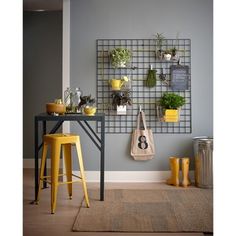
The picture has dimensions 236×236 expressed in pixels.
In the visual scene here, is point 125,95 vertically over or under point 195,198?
over

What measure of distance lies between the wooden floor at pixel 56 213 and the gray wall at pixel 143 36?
44cm

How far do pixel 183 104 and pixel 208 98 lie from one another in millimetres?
439

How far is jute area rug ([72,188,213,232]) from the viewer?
3.24 m

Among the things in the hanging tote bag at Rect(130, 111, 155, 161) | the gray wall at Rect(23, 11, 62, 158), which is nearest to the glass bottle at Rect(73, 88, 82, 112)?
the hanging tote bag at Rect(130, 111, 155, 161)

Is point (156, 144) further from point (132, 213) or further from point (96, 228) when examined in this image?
point (96, 228)

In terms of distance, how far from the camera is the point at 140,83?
5.30 metres

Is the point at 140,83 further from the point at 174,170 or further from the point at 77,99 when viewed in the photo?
the point at 174,170

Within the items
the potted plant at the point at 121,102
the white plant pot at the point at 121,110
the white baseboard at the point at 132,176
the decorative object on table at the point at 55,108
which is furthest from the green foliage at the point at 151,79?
the decorative object on table at the point at 55,108

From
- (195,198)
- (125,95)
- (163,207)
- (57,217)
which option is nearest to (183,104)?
(125,95)

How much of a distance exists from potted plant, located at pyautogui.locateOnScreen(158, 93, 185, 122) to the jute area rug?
94cm

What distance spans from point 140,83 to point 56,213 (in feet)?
7.58

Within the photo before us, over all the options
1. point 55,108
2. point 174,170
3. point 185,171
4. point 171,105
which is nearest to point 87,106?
point 55,108
